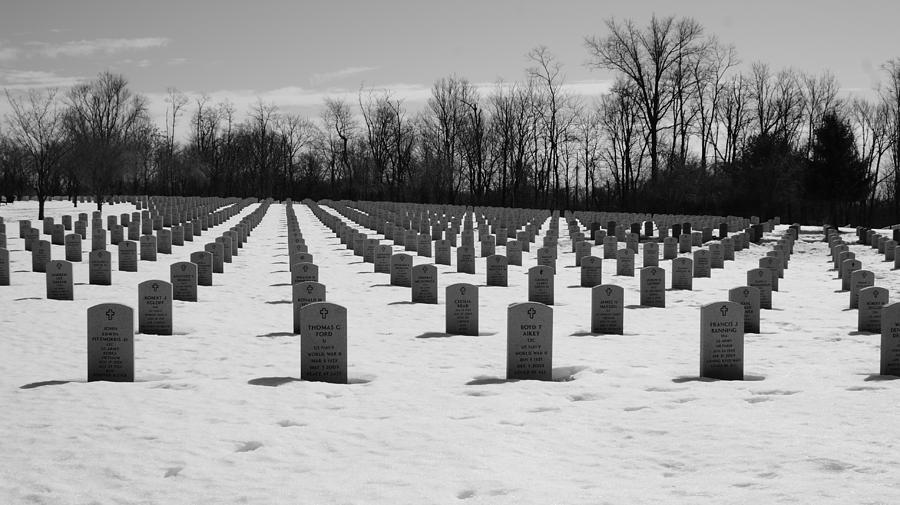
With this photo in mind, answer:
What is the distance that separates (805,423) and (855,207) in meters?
64.2

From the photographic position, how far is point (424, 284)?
15164 millimetres

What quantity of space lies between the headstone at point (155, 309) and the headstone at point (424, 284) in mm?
4876

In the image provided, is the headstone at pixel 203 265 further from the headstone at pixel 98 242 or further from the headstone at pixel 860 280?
the headstone at pixel 860 280

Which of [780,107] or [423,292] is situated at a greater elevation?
[780,107]

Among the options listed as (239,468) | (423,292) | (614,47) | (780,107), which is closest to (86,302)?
(423,292)

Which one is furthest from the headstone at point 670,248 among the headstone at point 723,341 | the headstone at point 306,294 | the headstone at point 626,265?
the headstone at point 723,341

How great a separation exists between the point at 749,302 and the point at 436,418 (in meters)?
6.66

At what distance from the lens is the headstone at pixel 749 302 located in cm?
1172

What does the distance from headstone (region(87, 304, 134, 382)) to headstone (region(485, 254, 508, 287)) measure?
10563 millimetres

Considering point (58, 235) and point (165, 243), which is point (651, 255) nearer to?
point (165, 243)

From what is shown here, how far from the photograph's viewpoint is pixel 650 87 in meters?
55.2

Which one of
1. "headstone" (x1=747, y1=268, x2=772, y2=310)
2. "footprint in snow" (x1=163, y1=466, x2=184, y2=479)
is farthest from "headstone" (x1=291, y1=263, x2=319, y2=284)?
"footprint in snow" (x1=163, y1=466, x2=184, y2=479)

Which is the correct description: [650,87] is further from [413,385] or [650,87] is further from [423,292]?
[413,385]

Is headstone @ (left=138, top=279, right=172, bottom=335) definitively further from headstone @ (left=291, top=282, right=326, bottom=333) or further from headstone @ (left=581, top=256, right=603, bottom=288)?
headstone @ (left=581, top=256, right=603, bottom=288)
